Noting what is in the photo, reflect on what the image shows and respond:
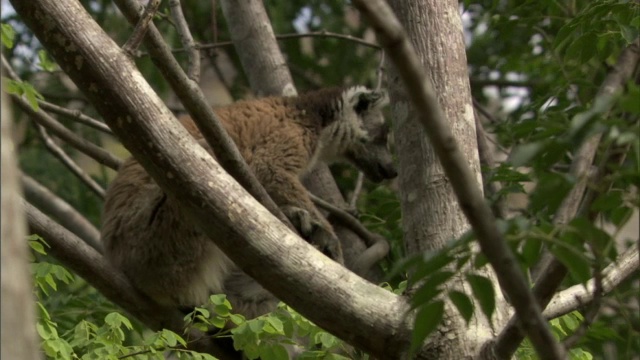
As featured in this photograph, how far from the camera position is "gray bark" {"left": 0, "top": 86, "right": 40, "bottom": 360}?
5.25 ft

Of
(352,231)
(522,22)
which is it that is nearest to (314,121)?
(352,231)

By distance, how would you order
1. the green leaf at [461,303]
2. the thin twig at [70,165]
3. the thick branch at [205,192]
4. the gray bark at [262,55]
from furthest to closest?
1. the gray bark at [262,55]
2. the thin twig at [70,165]
3. the thick branch at [205,192]
4. the green leaf at [461,303]

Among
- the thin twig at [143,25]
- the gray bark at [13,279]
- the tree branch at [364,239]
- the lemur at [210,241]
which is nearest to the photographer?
the gray bark at [13,279]

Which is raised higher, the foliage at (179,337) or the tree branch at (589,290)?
the tree branch at (589,290)

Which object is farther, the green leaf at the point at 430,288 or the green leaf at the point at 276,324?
the green leaf at the point at 276,324

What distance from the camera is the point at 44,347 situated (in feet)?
13.1

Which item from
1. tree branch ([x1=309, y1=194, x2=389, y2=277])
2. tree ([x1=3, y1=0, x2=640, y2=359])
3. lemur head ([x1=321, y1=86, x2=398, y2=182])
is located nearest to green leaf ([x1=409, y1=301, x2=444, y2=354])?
tree ([x1=3, y1=0, x2=640, y2=359])

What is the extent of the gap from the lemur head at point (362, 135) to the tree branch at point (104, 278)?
2021mm

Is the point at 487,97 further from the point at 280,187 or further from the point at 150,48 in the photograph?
the point at 150,48

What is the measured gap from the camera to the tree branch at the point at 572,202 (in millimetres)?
2939

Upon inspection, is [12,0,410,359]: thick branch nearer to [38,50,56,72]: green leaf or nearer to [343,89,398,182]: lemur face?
[38,50,56,72]: green leaf

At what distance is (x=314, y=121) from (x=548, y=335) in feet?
14.8

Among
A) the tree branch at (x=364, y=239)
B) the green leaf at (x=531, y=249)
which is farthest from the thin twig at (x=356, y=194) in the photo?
the green leaf at (x=531, y=249)

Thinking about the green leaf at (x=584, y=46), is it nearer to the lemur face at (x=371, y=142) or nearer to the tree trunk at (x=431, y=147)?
the tree trunk at (x=431, y=147)
